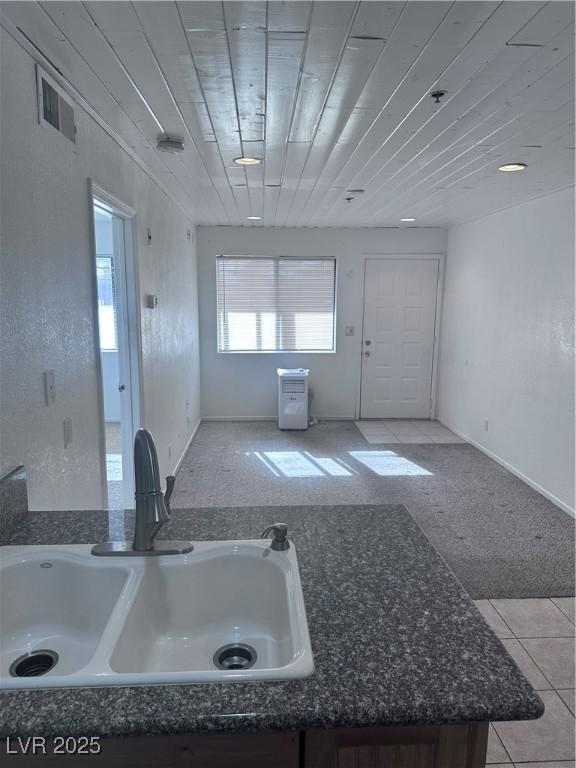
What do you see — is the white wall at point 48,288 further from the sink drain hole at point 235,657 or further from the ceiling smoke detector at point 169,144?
the sink drain hole at point 235,657

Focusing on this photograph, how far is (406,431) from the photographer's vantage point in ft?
19.9

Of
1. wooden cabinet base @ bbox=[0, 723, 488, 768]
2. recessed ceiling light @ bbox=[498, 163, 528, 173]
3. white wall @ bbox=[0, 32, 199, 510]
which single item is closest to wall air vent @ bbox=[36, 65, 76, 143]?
white wall @ bbox=[0, 32, 199, 510]

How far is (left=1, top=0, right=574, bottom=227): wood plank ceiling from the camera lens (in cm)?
146

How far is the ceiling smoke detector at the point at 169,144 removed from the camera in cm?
262

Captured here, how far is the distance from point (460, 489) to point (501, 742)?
2.52 meters

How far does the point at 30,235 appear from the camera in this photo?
1699mm

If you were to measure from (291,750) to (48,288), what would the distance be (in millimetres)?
1647

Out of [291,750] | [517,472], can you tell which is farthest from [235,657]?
[517,472]

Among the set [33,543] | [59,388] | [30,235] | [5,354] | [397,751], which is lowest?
[397,751]

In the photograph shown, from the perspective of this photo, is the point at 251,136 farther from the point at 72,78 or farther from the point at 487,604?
the point at 487,604

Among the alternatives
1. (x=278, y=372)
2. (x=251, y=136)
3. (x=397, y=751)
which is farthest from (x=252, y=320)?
(x=397, y=751)

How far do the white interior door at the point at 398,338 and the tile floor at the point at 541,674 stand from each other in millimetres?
4035

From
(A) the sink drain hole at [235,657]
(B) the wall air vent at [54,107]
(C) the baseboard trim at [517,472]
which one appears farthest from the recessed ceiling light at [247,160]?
(C) the baseboard trim at [517,472]

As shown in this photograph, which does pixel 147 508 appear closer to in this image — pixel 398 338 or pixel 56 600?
pixel 56 600
